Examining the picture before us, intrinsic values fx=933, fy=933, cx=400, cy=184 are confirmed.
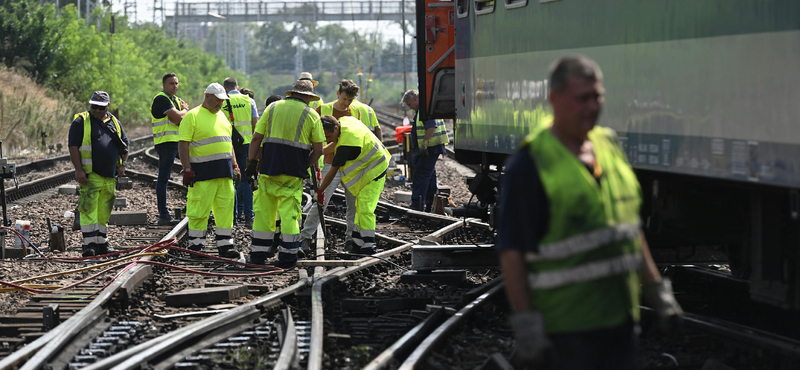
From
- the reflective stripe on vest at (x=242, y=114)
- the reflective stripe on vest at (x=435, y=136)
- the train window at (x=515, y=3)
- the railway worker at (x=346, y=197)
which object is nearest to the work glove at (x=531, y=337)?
the train window at (x=515, y=3)

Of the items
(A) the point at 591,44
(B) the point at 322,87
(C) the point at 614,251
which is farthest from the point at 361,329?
(B) the point at 322,87

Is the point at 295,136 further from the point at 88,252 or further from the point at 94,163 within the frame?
the point at 88,252

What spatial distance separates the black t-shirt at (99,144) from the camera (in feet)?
32.4

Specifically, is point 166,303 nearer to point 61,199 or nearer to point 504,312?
point 504,312

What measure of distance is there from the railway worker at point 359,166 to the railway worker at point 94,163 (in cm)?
237

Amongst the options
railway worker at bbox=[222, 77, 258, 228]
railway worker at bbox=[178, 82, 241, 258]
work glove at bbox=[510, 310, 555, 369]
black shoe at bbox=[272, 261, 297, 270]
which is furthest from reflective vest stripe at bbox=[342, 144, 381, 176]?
work glove at bbox=[510, 310, 555, 369]

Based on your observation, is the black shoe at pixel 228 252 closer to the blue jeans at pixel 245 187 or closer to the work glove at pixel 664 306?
the blue jeans at pixel 245 187

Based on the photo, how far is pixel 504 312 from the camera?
281 inches

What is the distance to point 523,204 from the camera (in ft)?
10.6

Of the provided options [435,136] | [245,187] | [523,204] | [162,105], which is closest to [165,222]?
[245,187]

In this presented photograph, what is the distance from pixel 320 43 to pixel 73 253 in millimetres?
126707

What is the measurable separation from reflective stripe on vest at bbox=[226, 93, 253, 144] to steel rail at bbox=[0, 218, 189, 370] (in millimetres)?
4598

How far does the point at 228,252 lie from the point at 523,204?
7.01 meters

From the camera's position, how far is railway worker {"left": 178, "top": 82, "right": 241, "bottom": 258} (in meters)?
9.84
